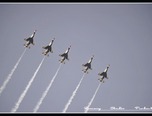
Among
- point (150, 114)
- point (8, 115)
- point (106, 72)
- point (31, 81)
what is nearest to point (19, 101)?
point (31, 81)

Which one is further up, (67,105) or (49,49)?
(49,49)

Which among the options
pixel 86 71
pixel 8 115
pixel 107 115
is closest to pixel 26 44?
pixel 86 71

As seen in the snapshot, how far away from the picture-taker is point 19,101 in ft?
299

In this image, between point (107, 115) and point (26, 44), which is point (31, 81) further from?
point (107, 115)

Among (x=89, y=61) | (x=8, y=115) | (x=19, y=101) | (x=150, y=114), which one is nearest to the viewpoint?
(x=8, y=115)

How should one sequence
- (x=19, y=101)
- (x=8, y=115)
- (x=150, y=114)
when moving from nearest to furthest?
(x=8, y=115) → (x=150, y=114) → (x=19, y=101)

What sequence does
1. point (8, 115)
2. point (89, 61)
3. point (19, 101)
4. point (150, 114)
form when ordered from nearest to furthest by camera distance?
point (8, 115)
point (150, 114)
point (19, 101)
point (89, 61)

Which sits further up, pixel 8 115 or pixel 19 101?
pixel 19 101

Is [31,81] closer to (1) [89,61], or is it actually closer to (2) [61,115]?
(1) [89,61]

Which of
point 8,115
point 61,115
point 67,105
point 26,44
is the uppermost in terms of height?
point 26,44

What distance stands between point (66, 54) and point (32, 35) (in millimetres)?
10267

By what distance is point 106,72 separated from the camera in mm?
99062

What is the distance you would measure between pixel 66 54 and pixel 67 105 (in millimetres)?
13464

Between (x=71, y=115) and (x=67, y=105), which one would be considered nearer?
(x=71, y=115)
